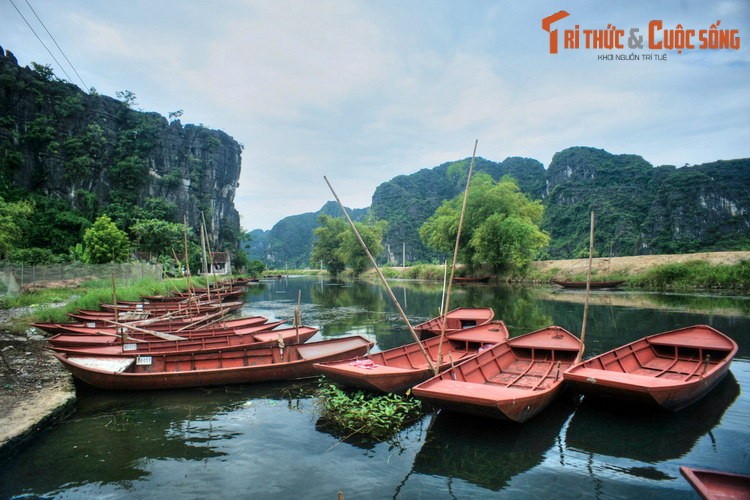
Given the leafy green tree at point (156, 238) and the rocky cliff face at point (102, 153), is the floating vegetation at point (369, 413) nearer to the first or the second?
the leafy green tree at point (156, 238)

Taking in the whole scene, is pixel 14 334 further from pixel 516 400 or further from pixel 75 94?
pixel 75 94

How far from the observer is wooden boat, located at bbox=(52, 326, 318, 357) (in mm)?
10609

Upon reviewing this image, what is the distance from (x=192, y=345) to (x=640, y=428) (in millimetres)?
11474

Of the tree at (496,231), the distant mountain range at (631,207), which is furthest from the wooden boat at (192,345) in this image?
the distant mountain range at (631,207)

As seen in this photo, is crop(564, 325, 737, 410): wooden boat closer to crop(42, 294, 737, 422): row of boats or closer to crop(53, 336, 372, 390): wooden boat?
crop(42, 294, 737, 422): row of boats

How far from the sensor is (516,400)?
6352mm

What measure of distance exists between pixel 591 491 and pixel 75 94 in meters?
73.0

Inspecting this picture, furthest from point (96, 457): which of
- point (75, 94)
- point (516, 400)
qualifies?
point (75, 94)

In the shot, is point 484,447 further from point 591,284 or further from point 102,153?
point 102,153

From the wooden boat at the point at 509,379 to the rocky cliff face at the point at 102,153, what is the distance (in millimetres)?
57451

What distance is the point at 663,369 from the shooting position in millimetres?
9477

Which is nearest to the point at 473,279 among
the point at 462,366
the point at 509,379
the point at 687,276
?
the point at 687,276

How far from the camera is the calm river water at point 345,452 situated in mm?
5668

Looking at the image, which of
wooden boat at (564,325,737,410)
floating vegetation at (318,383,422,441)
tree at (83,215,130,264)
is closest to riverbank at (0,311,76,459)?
floating vegetation at (318,383,422,441)
